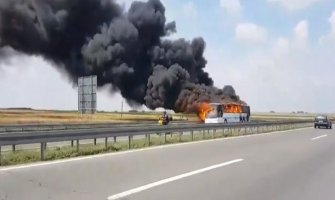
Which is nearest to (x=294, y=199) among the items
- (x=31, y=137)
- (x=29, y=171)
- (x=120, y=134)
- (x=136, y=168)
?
(x=136, y=168)

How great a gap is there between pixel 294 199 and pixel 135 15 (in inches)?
2415

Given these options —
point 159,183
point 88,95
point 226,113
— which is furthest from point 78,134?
point 226,113

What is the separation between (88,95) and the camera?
36188mm

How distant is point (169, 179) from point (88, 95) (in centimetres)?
2568

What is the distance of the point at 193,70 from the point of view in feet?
244

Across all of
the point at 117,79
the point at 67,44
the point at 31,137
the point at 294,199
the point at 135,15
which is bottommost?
the point at 294,199

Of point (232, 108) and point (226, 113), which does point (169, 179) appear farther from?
point (232, 108)

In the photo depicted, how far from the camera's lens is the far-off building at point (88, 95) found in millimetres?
35688

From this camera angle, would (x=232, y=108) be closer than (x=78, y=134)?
No

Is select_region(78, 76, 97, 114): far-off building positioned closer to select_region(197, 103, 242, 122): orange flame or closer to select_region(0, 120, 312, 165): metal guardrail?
select_region(0, 120, 312, 165): metal guardrail

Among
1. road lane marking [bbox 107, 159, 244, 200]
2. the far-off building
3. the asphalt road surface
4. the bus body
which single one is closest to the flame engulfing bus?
the bus body

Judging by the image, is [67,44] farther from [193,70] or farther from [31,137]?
[31,137]

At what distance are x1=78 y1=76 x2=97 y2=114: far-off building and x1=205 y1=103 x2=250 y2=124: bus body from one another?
59.3 ft

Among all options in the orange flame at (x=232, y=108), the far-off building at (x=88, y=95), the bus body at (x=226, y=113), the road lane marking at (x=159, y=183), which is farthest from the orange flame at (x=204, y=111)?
the road lane marking at (x=159, y=183)
